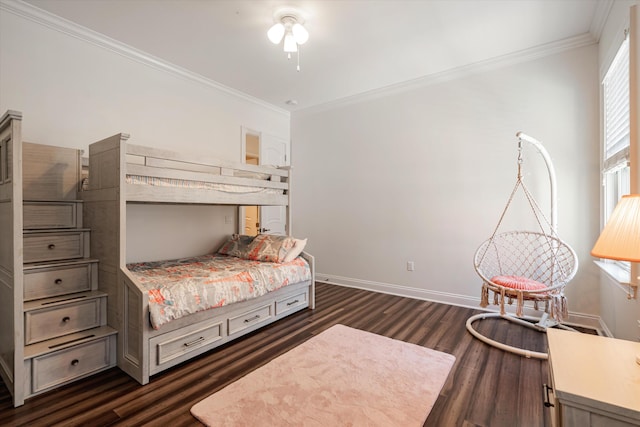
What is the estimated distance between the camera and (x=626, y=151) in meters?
2.12

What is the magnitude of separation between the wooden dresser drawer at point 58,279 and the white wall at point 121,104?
0.89 m

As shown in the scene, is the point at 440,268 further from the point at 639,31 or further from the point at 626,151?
the point at 639,31

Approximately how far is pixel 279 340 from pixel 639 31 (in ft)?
11.0

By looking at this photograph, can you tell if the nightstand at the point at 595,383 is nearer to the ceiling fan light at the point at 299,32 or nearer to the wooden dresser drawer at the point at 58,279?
the ceiling fan light at the point at 299,32

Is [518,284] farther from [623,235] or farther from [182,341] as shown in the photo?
[182,341]

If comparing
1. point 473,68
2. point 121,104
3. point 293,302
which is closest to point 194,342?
point 293,302

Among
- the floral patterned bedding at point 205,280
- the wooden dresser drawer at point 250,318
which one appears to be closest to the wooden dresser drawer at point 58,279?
the floral patterned bedding at point 205,280

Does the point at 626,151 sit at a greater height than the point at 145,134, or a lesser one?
lesser

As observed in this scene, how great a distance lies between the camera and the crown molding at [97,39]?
254 centimetres

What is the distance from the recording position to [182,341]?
7.61 ft

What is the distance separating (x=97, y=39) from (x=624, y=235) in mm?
4171

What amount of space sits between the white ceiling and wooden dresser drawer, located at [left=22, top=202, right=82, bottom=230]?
1.65 meters

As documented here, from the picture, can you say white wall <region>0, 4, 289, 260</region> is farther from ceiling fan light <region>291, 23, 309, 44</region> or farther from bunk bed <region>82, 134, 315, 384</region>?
ceiling fan light <region>291, 23, 309, 44</region>

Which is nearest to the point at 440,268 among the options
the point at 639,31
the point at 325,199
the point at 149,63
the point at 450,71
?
the point at 325,199
